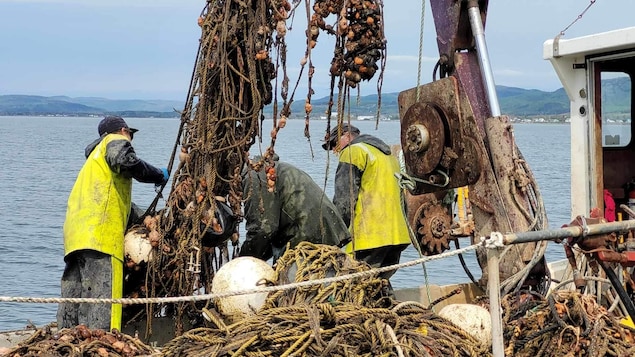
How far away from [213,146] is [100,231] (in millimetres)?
1103

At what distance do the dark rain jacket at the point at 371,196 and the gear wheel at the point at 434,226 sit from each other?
1236 millimetres

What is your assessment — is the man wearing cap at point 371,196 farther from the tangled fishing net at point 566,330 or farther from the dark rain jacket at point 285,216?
the tangled fishing net at point 566,330

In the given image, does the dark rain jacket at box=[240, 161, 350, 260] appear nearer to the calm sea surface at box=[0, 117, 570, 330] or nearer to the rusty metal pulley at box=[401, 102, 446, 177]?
the calm sea surface at box=[0, 117, 570, 330]

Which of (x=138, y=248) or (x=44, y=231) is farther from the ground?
(x=138, y=248)

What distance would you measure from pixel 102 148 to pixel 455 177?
9.94ft

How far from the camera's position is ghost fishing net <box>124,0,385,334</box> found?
6613 mm

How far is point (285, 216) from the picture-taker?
795 centimetres

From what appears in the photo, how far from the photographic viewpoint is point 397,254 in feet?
27.6

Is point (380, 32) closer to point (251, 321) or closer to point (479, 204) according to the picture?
point (479, 204)

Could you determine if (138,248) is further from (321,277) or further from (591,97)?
(591,97)

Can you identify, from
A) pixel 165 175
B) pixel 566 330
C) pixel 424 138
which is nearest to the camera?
pixel 566 330

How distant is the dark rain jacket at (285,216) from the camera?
770cm

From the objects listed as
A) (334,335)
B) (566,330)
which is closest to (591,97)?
(566,330)

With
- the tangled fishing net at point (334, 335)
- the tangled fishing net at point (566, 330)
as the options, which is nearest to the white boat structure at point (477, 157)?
the tangled fishing net at point (566, 330)
